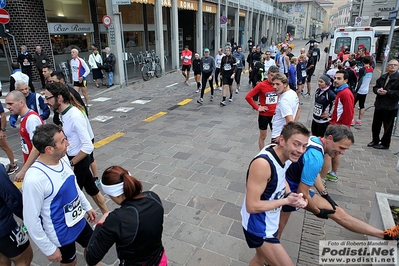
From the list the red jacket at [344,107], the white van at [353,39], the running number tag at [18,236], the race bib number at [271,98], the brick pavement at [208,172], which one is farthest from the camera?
the white van at [353,39]

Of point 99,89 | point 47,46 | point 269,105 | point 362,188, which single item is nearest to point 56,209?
point 269,105

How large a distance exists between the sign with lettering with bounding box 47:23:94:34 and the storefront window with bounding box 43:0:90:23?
318 mm

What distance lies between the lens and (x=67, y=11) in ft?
44.8

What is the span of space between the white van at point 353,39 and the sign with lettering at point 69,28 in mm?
13216

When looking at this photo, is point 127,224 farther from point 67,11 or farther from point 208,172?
point 67,11

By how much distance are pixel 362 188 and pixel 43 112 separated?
18.8 feet

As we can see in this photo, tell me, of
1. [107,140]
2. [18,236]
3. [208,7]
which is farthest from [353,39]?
[18,236]

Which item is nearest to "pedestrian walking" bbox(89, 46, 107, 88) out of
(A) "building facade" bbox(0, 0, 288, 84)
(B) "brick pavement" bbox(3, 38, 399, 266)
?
(A) "building facade" bbox(0, 0, 288, 84)

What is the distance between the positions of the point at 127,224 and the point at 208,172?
132 inches

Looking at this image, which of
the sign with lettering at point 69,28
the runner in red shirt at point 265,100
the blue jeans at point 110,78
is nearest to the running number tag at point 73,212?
the runner in red shirt at point 265,100

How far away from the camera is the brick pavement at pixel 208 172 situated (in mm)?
3223

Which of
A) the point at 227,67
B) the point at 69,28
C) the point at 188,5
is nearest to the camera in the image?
the point at 227,67

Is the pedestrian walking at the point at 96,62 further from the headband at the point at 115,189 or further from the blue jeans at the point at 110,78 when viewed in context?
the headband at the point at 115,189

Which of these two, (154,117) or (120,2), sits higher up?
(120,2)
